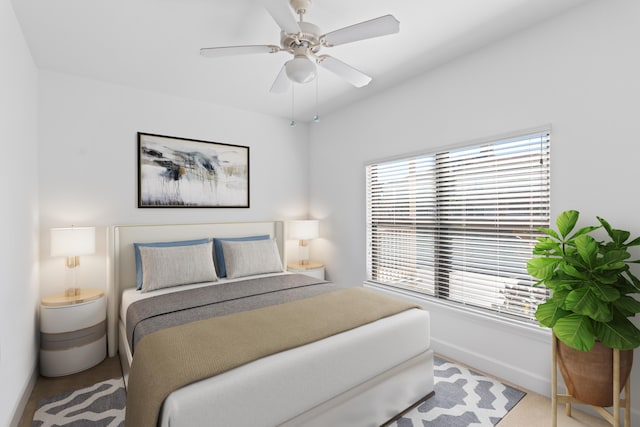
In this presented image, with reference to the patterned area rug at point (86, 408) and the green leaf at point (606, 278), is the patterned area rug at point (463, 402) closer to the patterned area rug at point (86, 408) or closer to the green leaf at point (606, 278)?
the green leaf at point (606, 278)

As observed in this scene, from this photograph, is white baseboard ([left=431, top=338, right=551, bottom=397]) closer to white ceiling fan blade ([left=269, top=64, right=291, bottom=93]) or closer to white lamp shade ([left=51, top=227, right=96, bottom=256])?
white ceiling fan blade ([left=269, top=64, right=291, bottom=93])

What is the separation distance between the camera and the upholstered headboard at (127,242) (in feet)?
9.71

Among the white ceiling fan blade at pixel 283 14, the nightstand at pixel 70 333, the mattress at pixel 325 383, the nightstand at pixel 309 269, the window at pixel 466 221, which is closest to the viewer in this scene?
the mattress at pixel 325 383

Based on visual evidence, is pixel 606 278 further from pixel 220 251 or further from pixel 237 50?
pixel 220 251

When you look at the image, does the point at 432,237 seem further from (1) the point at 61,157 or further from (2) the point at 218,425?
(1) the point at 61,157

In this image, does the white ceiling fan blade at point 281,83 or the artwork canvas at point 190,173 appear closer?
the white ceiling fan blade at point 281,83

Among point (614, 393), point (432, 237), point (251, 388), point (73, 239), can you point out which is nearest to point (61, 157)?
point (73, 239)

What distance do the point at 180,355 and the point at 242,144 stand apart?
295cm

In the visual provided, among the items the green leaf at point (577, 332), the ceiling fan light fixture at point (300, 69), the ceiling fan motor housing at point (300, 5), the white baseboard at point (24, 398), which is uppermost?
the ceiling fan motor housing at point (300, 5)

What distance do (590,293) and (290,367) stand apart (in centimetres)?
162

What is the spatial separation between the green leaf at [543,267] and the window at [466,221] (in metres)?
0.50

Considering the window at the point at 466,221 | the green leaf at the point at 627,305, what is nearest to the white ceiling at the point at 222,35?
the window at the point at 466,221

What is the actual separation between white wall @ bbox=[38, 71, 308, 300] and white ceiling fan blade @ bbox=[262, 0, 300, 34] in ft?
7.23

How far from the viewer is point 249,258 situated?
3342 millimetres
